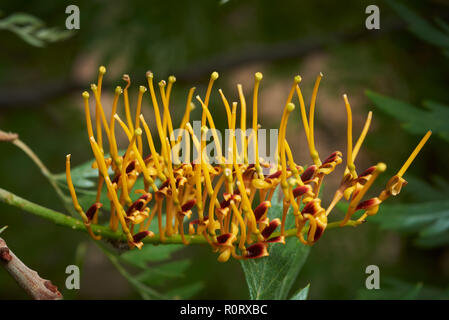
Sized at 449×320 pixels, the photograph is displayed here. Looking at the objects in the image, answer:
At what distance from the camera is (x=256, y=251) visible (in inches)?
15.3

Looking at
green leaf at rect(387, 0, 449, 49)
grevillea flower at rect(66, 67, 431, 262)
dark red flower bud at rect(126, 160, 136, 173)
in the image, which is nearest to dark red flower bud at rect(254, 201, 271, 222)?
grevillea flower at rect(66, 67, 431, 262)

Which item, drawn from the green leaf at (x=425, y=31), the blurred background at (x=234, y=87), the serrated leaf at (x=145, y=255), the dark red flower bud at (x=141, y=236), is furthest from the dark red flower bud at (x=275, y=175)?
the blurred background at (x=234, y=87)

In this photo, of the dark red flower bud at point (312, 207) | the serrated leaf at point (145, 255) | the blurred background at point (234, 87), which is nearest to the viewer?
the dark red flower bud at point (312, 207)

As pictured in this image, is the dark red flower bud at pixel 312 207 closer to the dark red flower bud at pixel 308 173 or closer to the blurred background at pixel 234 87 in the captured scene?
the dark red flower bud at pixel 308 173

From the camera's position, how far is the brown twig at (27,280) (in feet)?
1.26

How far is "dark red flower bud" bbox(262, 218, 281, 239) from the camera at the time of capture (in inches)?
15.3

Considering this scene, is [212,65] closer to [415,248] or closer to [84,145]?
[84,145]

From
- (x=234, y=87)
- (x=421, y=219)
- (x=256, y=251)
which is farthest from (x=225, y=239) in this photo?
(x=234, y=87)

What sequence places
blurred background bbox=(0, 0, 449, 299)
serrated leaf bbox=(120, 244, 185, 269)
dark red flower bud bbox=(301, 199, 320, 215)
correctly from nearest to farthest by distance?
dark red flower bud bbox=(301, 199, 320, 215) < serrated leaf bbox=(120, 244, 185, 269) < blurred background bbox=(0, 0, 449, 299)

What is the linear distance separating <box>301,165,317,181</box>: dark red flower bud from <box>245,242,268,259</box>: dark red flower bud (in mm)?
62

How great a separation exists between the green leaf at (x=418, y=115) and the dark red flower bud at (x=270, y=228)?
26 centimetres

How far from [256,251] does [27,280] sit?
0.54ft

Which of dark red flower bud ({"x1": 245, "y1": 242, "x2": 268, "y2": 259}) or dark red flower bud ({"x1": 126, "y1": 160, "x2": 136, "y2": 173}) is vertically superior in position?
dark red flower bud ({"x1": 126, "y1": 160, "x2": 136, "y2": 173})

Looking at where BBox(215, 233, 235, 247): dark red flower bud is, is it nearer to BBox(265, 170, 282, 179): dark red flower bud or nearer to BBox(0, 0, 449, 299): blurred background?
BBox(265, 170, 282, 179): dark red flower bud
